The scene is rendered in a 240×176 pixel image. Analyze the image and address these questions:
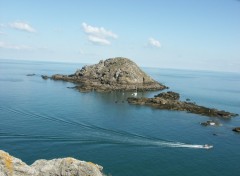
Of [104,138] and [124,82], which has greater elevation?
[124,82]

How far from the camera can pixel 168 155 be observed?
63.9 meters

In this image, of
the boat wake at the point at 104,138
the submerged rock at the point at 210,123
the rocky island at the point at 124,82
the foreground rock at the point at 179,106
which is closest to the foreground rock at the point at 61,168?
the boat wake at the point at 104,138

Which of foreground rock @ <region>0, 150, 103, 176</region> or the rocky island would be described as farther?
the rocky island

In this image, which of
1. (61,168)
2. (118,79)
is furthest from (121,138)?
(118,79)

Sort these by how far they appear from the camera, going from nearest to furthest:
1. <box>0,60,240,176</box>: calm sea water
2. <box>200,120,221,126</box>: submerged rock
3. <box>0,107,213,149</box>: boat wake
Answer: <box>0,60,240,176</box>: calm sea water
<box>0,107,213,149</box>: boat wake
<box>200,120,221,126</box>: submerged rock

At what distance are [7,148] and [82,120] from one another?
28.8 metres

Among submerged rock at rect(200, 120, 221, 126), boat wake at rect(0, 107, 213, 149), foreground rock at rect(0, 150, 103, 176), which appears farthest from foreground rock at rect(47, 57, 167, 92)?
foreground rock at rect(0, 150, 103, 176)

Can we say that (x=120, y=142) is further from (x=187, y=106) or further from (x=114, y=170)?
(x=187, y=106)

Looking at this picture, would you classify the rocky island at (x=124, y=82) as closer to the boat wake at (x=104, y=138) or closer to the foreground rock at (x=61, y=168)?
the boat wake at (x=104, y=138)

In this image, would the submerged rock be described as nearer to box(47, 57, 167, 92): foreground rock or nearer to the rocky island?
the rocky island

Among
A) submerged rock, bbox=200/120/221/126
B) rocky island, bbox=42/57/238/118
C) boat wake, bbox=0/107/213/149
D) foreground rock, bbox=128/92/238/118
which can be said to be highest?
rocky island, bbox=42/57/238/118

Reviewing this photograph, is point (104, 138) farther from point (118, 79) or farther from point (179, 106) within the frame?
point (118, 79)

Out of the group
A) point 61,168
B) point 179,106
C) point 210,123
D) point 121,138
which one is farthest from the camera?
point 179,106

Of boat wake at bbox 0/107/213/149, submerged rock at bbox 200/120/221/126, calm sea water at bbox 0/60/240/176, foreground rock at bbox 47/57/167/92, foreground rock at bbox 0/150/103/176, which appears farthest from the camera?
foreground rock at bbox 47/57/167/92
